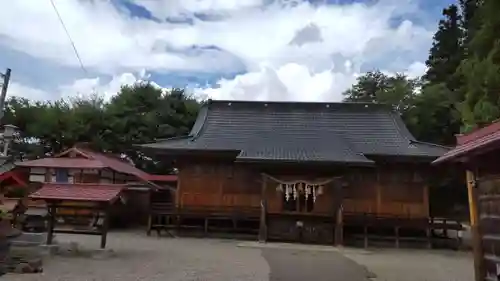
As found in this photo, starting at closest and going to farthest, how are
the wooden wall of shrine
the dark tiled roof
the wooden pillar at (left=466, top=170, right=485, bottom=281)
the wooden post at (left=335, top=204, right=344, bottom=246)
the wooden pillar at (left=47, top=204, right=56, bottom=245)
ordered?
1. the wooden pillar at (left=466, top=170, right=485, bottom=281)
2. the wooden pillar at (left=47, top=204, right=56, bottom=245)
3. the wooden post at (left=335, top=204, right=344, bottom=246)
4. the wooden wall of shrine
5. the dark tiled roof

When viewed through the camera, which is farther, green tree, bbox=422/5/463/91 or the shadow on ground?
green tree, bbox=422/5/463/91

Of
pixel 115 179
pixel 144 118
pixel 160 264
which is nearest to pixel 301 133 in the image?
pixel 115 179

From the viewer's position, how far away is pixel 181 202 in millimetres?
16797

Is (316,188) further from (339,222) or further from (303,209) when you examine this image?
(339,222)

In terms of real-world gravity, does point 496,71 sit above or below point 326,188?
above

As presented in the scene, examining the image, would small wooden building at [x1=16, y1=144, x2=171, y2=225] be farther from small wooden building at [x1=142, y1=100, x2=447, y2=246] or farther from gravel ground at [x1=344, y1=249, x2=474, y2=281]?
gravel ground at [x1=344, y1=249, x2=474, y2=281]

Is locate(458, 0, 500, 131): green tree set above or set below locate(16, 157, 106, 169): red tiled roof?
above

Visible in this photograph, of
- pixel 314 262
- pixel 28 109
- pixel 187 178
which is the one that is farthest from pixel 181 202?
pixel 28 109

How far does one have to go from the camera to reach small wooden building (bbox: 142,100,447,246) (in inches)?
604

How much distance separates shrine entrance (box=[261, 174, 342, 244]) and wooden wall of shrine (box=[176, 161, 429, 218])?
4cm

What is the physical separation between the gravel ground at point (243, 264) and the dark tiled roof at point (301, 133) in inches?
139

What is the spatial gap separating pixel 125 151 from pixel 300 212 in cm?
1503

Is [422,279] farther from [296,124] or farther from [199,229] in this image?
[296,124]

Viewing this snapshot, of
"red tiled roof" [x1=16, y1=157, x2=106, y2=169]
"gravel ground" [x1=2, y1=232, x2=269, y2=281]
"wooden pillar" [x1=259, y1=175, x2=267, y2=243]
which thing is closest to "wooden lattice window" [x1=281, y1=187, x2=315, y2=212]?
"wooden pillar" [x1=259, y1=175, x2=267, y2=243]
